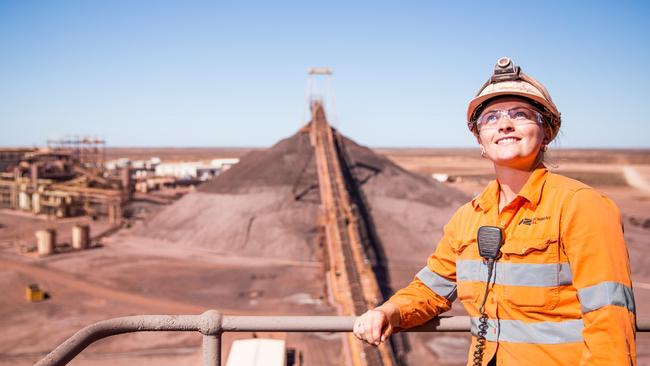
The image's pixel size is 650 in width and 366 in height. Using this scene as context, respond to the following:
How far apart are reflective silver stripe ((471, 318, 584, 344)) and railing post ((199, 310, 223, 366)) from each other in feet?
3.70

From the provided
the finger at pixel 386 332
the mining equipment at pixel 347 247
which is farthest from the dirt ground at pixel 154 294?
the finger at pixel 386 332

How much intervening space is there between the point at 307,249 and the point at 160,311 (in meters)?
9.65

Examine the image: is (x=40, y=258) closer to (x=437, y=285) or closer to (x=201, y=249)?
(x=201, y=249)

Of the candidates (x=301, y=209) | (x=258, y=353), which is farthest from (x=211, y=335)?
(x=301, y=209)

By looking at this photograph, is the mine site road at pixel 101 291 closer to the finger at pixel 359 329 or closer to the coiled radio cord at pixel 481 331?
the finger at pixel 359 329

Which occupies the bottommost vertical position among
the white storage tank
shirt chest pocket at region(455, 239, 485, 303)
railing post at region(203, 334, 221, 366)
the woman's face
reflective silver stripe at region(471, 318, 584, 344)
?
the white storage tank

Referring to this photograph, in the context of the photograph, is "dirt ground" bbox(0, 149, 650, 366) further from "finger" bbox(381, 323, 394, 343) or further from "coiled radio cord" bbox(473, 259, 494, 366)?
"coiled radio cord" bbox(473, 259, 494, 366)

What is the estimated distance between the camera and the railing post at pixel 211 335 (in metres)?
2.18

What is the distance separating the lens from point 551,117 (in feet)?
7.55

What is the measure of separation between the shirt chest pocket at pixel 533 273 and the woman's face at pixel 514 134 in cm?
38

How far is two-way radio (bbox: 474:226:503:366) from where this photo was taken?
2.13 m

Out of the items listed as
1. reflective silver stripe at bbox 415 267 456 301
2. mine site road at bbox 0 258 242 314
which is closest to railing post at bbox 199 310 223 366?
reflective silver stripe at bbox 415 267 456 301

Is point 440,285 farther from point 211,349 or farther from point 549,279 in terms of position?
point 211,349

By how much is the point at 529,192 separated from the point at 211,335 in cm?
144
